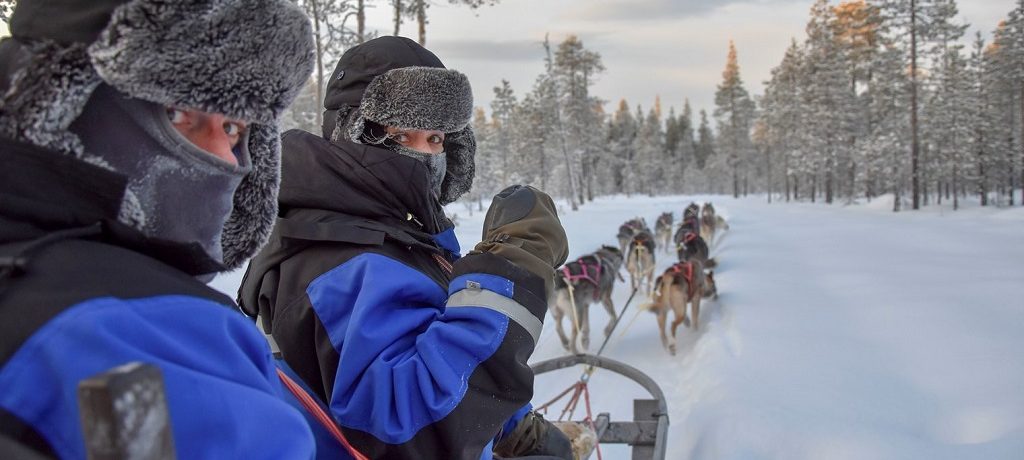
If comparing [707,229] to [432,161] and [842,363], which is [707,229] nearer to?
[842,363]

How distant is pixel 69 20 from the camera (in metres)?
0.75

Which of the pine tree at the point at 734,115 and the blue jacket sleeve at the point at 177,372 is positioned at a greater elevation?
the pine tree at the point at 734,115

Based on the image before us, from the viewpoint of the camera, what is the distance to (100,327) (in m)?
Result: 0.58

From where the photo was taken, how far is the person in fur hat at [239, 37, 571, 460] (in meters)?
1.44

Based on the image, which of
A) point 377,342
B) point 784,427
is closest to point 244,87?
point 377,342

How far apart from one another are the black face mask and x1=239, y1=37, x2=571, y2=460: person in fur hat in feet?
2.17

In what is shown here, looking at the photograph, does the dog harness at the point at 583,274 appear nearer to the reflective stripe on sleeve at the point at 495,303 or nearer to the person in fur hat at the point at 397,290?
the person in fur hat at the point at 397,290

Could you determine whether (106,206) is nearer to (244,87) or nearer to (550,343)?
(244,87)

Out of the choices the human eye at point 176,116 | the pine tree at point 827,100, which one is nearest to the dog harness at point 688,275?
the human eye at point 176,116

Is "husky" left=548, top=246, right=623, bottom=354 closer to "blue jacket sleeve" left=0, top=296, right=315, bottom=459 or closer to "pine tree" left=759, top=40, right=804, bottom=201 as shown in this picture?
"blue jacket sleeve" left=0, top=296, right=315, bottom=459

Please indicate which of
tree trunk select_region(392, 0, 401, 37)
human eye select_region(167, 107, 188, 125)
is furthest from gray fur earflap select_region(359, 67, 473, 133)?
tree trunk select_region(392, 0, 401, 37)

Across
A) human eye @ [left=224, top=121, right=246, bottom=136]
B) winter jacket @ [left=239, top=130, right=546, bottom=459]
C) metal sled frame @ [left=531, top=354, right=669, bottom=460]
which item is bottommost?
metal sled frame @ [left=531, top=354, right=669, bottom=460]

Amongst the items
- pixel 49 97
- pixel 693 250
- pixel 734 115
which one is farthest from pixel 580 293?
pixel 734 115

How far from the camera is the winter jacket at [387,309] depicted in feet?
4.72
